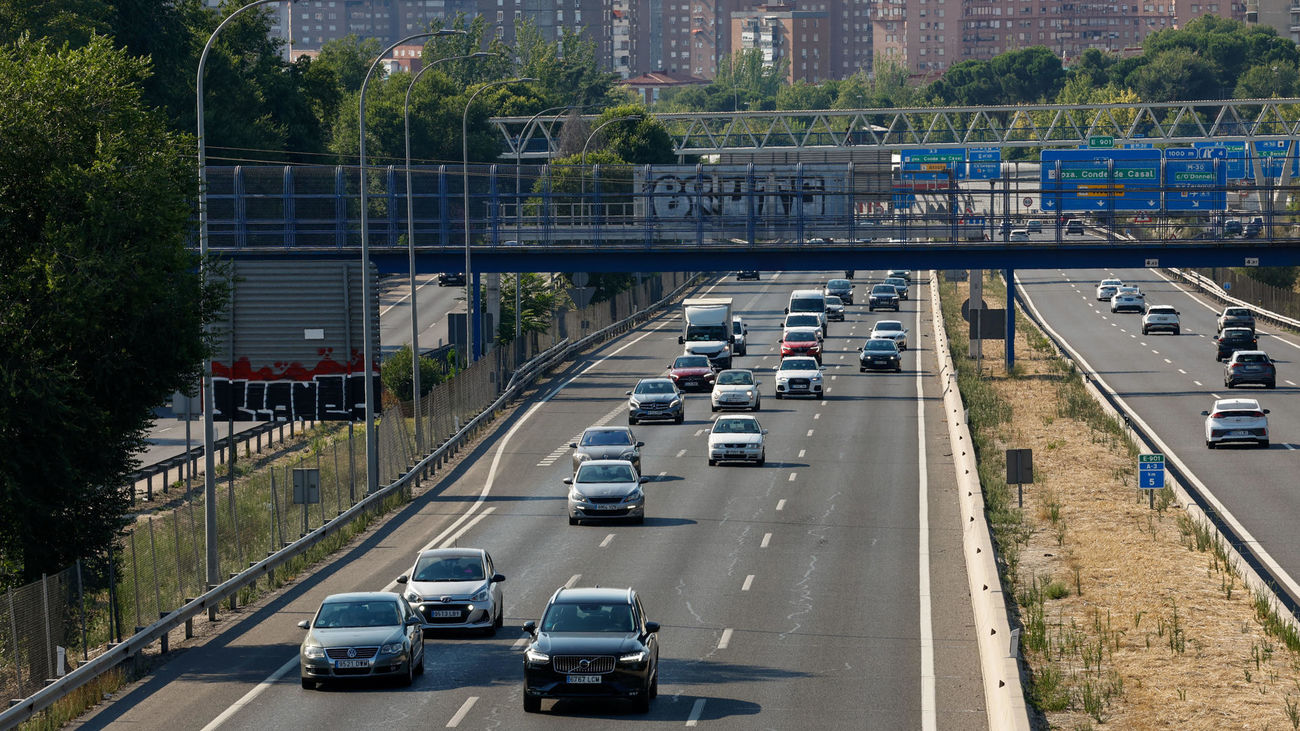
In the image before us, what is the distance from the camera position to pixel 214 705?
24.3 m

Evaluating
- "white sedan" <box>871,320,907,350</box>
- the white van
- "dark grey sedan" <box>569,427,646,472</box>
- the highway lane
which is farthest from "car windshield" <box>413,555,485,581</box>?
the white van

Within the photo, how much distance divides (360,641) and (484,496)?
21568 millimetres

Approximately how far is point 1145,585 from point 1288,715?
9763mm

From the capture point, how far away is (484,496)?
46.4 meters

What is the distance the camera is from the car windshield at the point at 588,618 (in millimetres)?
23797

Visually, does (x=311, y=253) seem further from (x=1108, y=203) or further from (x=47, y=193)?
(x=47, y=193)

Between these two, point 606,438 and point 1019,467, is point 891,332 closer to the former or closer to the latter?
point 606,438

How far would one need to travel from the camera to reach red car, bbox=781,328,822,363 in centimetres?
7738

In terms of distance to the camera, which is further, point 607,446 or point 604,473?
point 607,446

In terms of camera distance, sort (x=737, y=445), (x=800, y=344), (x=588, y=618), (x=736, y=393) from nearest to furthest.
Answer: (x=588, y=618), (x=737, y=445), (x=736, y=393), (x=800, y=344)

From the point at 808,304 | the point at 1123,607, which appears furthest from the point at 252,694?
the point at 808,304

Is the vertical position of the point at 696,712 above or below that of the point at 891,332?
below

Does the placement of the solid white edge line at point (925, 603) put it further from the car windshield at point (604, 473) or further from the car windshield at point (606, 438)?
the car windshield at point (606, 438)

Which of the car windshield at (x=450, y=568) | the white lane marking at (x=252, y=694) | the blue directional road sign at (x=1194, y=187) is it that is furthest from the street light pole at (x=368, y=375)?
the blue directional road sign at (x=1194, y=187)
